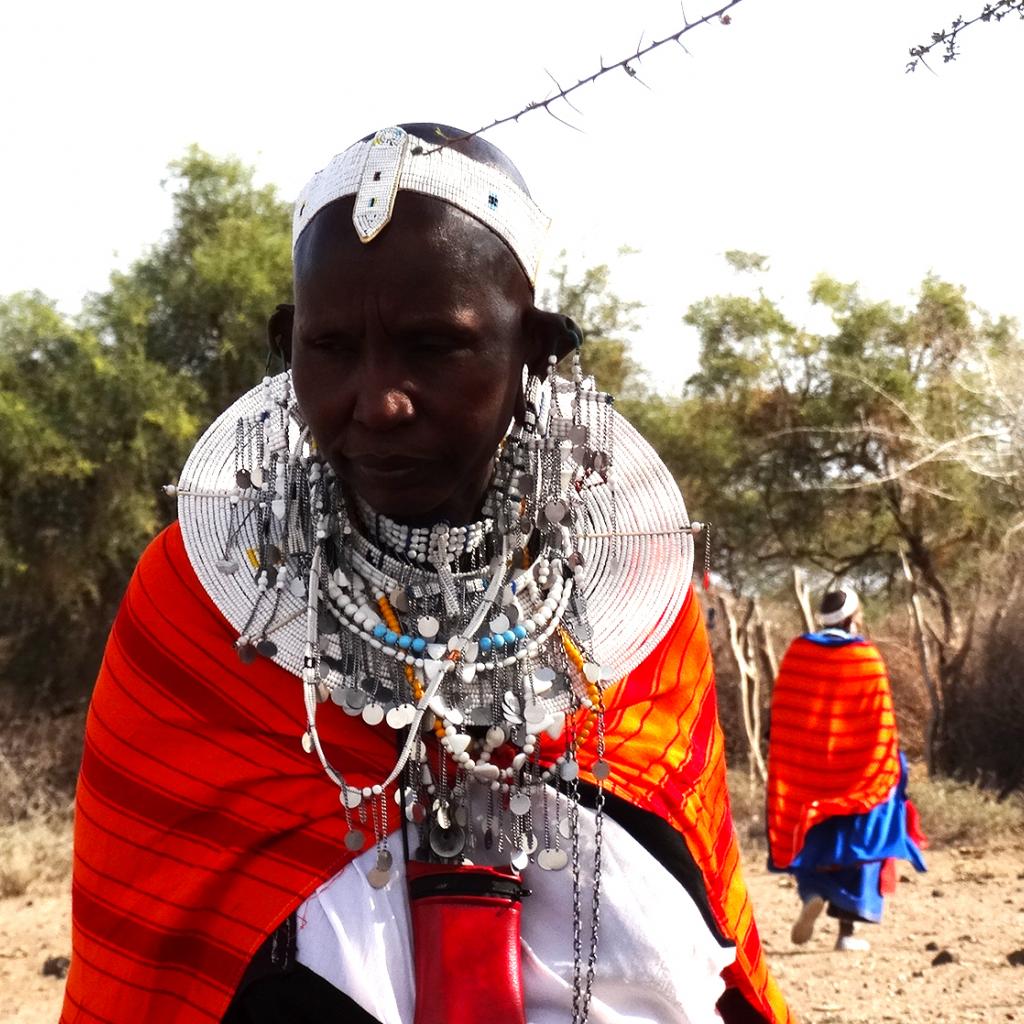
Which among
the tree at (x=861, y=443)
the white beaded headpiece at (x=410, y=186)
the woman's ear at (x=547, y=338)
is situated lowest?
the woman's ear at (x=547, y=338)

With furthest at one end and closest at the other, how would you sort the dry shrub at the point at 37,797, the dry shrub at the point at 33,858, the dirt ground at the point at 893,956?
the dry shrub at the point at 37,797 → the dry shrub at the point at 33,858 → the dirt ground at the point at 893,956

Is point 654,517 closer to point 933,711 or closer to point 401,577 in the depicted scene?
point 401,577

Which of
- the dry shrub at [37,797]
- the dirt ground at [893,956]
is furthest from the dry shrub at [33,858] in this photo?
the dirt ground at [893,956]

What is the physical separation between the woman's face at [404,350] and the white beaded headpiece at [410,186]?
19mm

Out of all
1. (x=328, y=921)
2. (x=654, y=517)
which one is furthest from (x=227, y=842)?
(x=654, y=517)

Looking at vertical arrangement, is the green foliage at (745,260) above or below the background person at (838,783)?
above

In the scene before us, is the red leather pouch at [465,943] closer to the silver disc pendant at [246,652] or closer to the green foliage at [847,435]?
the silver disc pendant at [246,652]

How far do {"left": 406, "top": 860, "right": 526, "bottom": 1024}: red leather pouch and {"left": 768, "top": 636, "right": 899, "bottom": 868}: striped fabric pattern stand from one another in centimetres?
685

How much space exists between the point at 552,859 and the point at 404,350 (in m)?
0.76

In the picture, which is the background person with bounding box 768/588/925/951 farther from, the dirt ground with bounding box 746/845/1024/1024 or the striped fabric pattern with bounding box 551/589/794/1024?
the striped fabric pattern with bounding box 551/589/794/1024

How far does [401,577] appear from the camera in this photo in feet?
7.66

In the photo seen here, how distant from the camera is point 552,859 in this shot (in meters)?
2.25

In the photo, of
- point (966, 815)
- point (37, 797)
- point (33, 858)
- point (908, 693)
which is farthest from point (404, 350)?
point (908, 693)

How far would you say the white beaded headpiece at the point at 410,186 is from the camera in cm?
217
